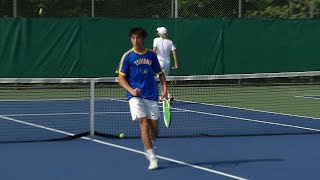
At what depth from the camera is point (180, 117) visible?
11.0 m

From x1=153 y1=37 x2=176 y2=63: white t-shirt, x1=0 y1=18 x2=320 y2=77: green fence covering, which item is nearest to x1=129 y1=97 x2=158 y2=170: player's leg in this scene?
x1=153 y1=37 x2=176 y2=63: white t-shirt

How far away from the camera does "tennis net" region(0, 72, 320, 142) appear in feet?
30.3

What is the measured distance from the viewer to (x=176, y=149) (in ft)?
25.5

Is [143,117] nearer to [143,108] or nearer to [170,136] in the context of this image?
[143,108]

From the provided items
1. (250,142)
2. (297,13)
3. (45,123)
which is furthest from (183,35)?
(250,142)

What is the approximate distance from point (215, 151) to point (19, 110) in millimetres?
5324

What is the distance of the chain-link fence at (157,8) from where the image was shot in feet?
55.9

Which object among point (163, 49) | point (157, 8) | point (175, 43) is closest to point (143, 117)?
point (163, 49)

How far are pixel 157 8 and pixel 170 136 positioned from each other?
31.9ft

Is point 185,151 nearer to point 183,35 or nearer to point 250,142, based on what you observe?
point 250,142

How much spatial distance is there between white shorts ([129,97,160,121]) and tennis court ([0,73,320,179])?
545 mm

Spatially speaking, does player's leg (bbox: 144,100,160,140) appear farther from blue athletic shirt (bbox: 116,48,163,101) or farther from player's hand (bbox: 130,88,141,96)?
player's hand (bbox: 130,88,141,96)

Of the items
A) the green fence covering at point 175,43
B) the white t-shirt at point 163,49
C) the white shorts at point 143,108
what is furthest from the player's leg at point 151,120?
the green fence covering at point 175,43

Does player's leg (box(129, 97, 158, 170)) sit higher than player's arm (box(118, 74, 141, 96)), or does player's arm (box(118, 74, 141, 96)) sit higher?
player's arm (box(118, 74, 141, 96))
